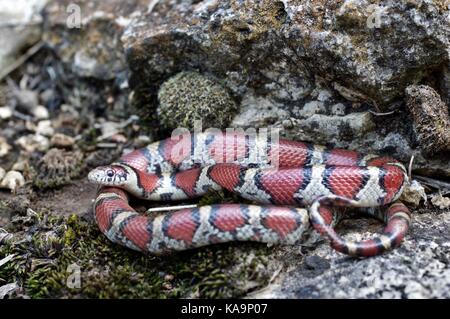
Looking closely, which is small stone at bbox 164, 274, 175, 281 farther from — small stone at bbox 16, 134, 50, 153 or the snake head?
small stone at bbox 16, 134, 50, 153

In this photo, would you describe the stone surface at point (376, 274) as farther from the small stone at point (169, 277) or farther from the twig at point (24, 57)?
the twig at point (24, 57)

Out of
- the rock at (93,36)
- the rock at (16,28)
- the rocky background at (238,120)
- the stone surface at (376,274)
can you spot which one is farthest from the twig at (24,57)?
the stone surface at (376,274)

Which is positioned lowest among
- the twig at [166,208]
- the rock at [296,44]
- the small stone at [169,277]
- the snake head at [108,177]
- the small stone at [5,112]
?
the small stone at [169,277]

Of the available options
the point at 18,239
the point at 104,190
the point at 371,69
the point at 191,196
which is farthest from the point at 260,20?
the point at 18,239

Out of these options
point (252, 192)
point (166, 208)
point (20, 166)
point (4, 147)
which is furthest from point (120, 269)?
point (4, 147)

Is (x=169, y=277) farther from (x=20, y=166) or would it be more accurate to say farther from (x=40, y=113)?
(x=40, y=113)

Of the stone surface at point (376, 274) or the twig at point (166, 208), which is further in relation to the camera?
the twig at point (166, 208)

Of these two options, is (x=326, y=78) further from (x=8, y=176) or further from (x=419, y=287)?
(x=8, y=176)

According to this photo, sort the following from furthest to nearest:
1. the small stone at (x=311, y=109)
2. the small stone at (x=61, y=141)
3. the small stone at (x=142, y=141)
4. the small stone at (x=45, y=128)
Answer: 1. the small stone at (x=45, y=128)
2. the small stone at (x=61, y=141)
3. the small stone at (x=142, y=141)
4. the small stone at (x=311, y=109)
